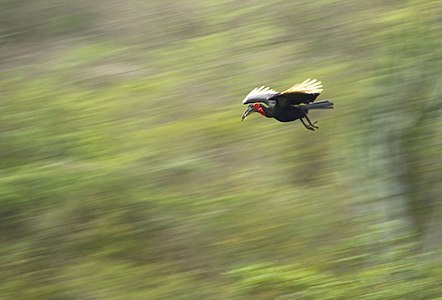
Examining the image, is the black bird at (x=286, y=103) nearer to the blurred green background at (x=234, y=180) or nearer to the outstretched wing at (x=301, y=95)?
the outstretched wing at (x=301, y=95)

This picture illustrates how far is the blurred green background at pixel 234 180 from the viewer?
683 cm

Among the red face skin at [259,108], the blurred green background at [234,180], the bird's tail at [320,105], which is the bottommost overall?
the blurred green background at [234,180]

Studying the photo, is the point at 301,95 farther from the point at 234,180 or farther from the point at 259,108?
the point at 234,180

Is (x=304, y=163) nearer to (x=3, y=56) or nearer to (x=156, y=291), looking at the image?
(x=156, y=291)

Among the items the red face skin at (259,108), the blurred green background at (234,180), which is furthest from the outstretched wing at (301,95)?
the blurred green background at (234,180)

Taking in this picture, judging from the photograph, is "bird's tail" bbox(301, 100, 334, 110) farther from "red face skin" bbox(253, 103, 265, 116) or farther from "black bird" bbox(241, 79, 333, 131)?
"red face skin" bbox(253, 103, 265, 116)

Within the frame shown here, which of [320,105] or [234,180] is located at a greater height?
[320,105]

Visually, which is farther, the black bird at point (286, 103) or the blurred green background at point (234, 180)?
the blurred green background at point (234, 180)

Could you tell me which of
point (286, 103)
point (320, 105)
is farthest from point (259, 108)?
point (320, 105)

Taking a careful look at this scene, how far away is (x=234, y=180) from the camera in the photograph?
730 centimetres

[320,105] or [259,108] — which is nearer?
[320,105]

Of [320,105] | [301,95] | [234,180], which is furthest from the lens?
[234,180]

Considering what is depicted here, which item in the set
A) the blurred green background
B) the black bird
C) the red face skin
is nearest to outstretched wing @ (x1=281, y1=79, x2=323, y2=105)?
the black bird

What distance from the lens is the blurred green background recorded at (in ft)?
22.4
